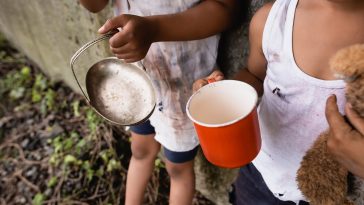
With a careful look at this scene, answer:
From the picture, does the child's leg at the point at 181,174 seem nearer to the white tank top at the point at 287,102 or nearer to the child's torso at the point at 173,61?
the child's torso at the point at 173,61

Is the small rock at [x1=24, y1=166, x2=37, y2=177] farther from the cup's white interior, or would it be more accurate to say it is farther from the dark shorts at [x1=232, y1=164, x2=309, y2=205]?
the cup's white interior

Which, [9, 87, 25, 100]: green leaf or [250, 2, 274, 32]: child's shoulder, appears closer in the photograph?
[250, 2, 274, 32]: child's shoulder

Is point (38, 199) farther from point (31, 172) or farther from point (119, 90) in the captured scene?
point (119, 90)

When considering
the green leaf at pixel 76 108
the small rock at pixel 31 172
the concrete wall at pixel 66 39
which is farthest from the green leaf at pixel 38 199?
the concrete wall at pixel 66 39

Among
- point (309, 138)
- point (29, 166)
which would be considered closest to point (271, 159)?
point (309, 138)

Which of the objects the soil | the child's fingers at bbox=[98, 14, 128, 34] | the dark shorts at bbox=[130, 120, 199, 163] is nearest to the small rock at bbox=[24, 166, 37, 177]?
the soil

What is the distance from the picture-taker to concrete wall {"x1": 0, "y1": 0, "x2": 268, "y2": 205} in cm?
143

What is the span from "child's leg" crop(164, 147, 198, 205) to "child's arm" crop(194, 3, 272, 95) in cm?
53

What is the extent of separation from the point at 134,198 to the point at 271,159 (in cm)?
91

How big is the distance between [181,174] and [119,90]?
489 millimetres

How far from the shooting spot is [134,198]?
1872 millimetres

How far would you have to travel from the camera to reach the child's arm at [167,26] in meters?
1.10

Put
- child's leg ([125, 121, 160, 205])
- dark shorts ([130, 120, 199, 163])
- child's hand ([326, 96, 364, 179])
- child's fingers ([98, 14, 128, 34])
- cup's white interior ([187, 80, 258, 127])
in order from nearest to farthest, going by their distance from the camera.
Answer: child's hand ([326, 96, 364, 179]) < cup's white interior ([187, 80, 258, 127]) < child's fingers ([98, 14, 128, 34]) < dark shorts ([130, 120, 199, 163]) < child's leg ([125, 121, 160, 205])

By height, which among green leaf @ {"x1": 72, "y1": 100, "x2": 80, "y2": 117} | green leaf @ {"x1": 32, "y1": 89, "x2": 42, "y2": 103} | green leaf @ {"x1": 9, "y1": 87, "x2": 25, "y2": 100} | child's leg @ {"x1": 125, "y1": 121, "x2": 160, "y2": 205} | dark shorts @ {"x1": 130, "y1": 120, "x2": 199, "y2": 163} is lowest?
green leaf @ {"x1": 9, "y1": 87, "x2": 25, "y2": 100}
